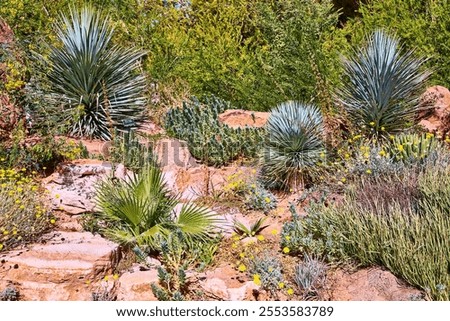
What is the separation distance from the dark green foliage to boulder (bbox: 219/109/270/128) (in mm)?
144

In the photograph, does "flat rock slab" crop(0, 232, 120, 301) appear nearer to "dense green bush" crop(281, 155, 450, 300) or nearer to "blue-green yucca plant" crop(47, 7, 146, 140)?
"dense green bush" crop(281, 155, 450, 300)

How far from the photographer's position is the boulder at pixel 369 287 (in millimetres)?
3993

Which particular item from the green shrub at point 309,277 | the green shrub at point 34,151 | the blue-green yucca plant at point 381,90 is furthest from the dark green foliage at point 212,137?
the green shrub at point 309,277

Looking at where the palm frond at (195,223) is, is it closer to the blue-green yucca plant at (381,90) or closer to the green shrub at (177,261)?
the green shrub at (177,261)

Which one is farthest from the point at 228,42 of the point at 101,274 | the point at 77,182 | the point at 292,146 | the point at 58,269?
the point at 58,269

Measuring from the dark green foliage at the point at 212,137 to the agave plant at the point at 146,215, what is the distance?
1546mm

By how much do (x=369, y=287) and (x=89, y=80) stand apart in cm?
488

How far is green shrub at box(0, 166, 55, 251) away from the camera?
4805mm

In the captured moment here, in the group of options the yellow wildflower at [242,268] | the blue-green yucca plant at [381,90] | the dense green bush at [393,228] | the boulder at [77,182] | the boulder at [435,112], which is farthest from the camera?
the boulder at [435,112]

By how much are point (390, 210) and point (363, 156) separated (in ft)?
4.40

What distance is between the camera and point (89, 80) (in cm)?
745

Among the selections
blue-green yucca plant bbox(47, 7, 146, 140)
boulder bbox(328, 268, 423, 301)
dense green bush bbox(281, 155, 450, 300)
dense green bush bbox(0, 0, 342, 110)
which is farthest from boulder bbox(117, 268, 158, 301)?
dense green bush bbox(0, 0, 342, 110)

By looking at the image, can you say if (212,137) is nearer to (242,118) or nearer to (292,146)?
Answer: (242,118)
